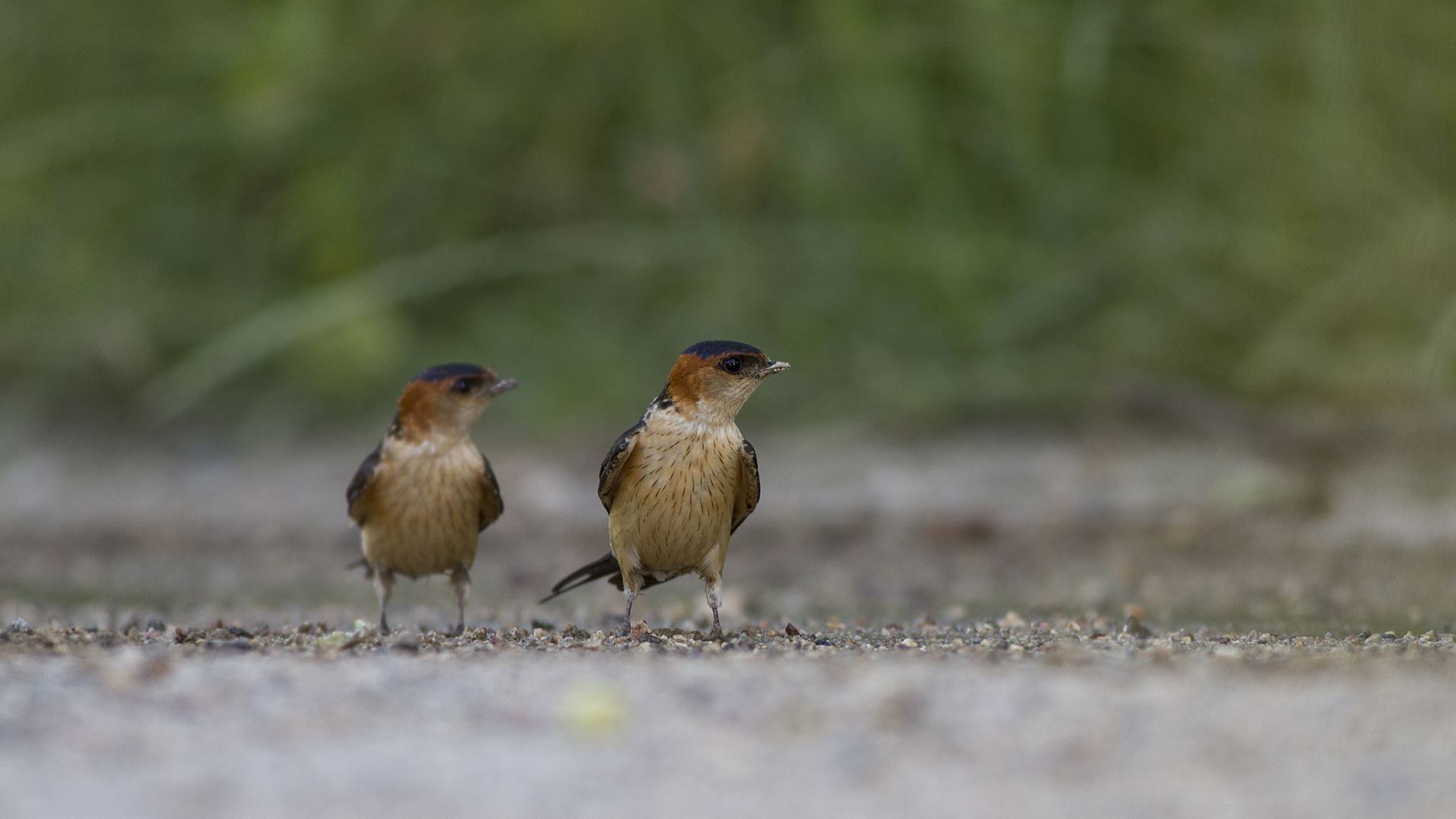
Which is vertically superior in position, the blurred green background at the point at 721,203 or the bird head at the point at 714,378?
the blurred green background at the point at 721,203

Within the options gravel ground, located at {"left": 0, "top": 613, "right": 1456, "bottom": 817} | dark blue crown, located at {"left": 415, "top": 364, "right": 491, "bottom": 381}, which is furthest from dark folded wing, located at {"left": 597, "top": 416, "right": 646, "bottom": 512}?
gravel ground, located at {"left": 0, "top": 613, "right": 1456, "bottom": 817}

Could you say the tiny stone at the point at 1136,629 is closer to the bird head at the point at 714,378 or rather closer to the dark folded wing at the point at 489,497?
the bird head at the point at 714,378

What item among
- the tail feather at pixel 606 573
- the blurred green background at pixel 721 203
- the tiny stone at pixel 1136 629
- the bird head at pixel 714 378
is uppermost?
the blurred green background at pixel 721 203

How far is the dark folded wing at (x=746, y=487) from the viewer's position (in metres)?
4.20

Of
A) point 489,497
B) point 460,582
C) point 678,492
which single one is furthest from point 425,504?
point 678,492

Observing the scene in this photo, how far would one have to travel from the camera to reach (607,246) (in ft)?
25.8

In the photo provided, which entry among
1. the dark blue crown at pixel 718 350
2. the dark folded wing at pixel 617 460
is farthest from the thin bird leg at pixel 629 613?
the dark blue crown at pixel 718 350

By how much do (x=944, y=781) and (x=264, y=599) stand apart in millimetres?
3825

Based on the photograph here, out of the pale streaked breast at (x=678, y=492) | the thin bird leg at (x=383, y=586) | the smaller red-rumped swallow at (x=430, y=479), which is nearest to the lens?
the pale streaked breast at (x=678, y=492)

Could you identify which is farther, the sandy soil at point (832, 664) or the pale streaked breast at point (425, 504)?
the pale streaked breast at point (425, 504)

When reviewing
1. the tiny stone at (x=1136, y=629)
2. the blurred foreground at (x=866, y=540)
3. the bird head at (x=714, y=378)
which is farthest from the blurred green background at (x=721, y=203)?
the bird head at (x=714, y=378)

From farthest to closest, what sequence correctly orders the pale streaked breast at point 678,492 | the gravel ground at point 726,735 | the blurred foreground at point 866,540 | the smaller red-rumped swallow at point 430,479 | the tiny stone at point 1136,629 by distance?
the blurred foreground at point 866,540, the smaller red-rumped swallow at point 430,479, the pale streaked breast at point 678,492, the tiny stone at point 1136,629, the gravel ground at point 726,735

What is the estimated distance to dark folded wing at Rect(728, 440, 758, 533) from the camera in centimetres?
420

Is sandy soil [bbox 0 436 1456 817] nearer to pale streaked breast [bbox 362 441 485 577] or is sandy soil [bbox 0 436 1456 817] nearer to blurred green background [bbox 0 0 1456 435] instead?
pale streaked breast [bbox 362 441 485 577]
